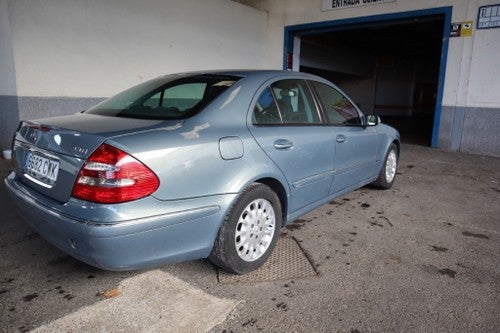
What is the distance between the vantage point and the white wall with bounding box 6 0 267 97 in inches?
232

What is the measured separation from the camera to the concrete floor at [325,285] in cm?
209

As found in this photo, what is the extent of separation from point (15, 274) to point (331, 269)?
222 cm

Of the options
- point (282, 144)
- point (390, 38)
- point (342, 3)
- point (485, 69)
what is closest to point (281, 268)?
point (282, 144)

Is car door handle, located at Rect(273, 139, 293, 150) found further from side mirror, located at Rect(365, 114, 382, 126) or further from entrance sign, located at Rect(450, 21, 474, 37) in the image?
entrance sign, located at Rect(450, 21, 474, 37)

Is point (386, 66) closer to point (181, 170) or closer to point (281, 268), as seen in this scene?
point (281, 268)

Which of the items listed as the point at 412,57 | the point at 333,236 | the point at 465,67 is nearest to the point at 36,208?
the point at 333,236

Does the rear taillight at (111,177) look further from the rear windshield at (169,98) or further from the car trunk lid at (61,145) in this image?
the rear windshield at (169,98)

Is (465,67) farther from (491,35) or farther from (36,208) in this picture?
(36,208)

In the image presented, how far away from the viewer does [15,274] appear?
2561mm

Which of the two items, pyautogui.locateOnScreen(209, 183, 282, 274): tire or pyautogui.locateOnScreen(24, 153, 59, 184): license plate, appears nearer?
pyautogui.locateOnScreen(24, 153, 59, 184): license plate

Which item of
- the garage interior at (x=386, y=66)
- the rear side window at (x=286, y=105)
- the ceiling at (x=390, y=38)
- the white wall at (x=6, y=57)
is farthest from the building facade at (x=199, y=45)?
the rear side window at (x=286, y=105)

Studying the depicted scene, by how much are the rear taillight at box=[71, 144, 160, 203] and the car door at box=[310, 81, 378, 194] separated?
1.94m

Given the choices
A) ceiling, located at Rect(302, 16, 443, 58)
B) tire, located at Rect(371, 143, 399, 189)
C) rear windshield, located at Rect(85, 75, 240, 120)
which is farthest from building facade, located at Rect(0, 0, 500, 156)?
tire, located at Rect(371, 143, 399, 189)

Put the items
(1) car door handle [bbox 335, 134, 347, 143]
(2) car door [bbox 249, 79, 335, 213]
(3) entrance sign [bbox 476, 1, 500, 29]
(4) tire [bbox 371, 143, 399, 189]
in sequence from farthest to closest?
1. (3) entrance sign [bbox 476, 1, 500, 29]
2. (4) tire [bbox 371, 143, 399, 189]
3. (1) car door handle [bbox 335, 134, 347, 143]
4. (2) car door [bbox 249, 79, 335, 213]
